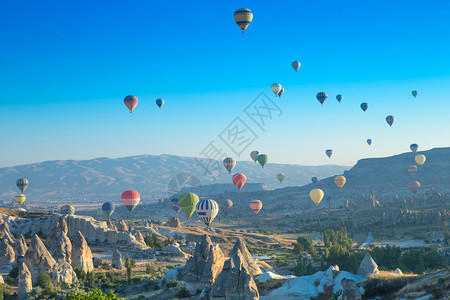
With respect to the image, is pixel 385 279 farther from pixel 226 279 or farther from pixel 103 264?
pixel 103 264

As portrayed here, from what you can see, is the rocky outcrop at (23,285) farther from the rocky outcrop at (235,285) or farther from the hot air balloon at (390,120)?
the hot air balloon at (390,120)

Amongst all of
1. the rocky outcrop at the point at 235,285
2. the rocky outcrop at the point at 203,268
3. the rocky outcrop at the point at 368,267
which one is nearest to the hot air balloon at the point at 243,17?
the rocky outcrop at the point at 203,268

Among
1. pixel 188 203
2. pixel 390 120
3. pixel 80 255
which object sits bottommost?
pixel 80 255

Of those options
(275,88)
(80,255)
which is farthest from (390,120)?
(80,255)

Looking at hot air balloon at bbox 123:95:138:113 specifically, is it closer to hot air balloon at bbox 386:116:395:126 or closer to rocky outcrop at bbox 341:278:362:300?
rocky outcrop at bbox 341:278:362:300

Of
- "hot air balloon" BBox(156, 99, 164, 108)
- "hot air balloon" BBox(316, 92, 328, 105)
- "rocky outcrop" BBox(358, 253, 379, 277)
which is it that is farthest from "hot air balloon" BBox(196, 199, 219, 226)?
"hot air balloon" BBox(316, 92, 328, 105)

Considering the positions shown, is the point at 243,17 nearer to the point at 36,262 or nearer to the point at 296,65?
the point at 296,65

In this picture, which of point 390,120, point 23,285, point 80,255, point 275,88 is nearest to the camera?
point 23,285

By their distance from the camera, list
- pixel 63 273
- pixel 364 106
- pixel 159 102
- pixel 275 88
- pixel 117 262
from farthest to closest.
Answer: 1. pixel 364 106
2. pixel 159 102
3. pixel 275 88
4. pixel 117 262
5. pixel 63 273
